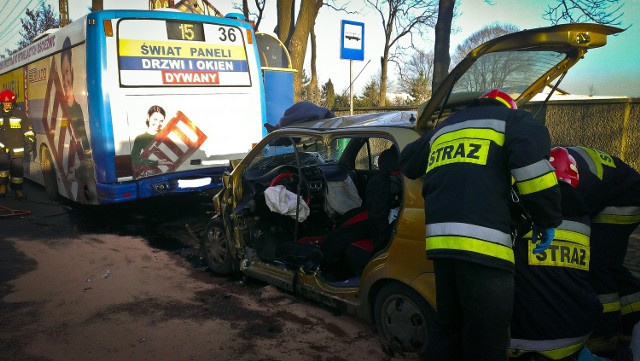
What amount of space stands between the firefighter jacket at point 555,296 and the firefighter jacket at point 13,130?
936 centimetres

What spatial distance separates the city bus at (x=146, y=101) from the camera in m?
6.53

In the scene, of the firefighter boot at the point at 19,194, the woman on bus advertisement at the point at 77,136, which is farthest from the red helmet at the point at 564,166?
the firefighter boot at the point at 19,194

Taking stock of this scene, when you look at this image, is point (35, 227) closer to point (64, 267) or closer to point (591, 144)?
point (64, 267)

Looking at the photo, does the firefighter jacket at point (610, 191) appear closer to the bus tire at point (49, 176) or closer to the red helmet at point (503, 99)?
the red helmet at point (503, 99)

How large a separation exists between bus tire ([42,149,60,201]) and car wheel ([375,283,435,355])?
737cm

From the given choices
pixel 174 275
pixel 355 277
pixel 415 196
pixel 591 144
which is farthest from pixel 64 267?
pixel 591 144

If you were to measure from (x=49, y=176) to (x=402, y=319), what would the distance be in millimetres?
7961

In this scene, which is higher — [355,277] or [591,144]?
[591,144]

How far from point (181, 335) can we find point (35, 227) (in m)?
4.74

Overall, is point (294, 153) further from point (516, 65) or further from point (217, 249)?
point (516, 65)

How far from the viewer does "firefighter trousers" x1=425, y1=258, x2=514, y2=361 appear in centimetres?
229

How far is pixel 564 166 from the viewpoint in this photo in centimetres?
280

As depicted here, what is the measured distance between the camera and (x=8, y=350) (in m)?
3.36

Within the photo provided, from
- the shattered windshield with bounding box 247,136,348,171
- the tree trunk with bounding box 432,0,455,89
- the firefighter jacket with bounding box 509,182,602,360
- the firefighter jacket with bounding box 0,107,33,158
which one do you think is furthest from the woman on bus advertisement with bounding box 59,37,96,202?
the tree trunk with bounding box 432,0,455,89
